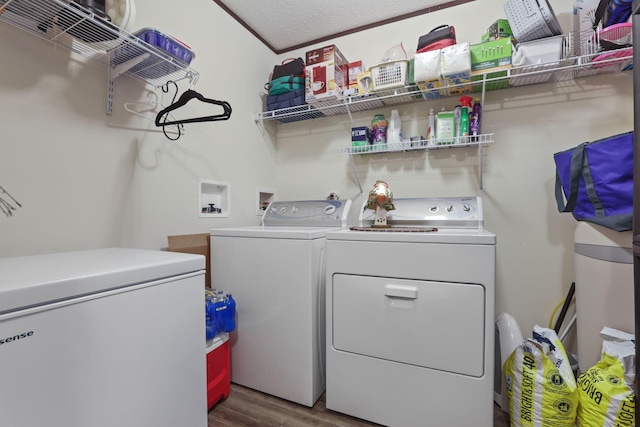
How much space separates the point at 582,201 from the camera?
54.6 inches

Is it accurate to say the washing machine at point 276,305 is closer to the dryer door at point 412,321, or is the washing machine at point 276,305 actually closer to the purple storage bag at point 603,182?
the dryer door at point 412,321

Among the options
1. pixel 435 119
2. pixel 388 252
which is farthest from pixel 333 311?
pixel 435 119

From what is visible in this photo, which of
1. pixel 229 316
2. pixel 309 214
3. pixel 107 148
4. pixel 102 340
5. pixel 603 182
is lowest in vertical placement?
pixel 229 316

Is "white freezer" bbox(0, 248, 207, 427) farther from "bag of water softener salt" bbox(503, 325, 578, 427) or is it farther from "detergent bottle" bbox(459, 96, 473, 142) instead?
"detergent bottle" bbox(459, 96, 473, 142)

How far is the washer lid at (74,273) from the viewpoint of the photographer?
2.21 feet

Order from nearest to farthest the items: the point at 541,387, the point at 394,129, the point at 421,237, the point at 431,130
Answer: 1. the point at 541,387
2. the point at 421,237
3. the point at 431,130
4. the point at 394,129

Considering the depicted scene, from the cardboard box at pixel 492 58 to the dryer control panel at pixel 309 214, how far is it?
1085mm

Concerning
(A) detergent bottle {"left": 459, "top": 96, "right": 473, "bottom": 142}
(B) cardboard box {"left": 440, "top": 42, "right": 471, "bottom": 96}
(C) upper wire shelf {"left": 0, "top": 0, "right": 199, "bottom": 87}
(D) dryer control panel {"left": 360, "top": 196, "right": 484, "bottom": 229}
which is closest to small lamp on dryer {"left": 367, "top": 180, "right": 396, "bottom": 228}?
(D) dryer control panel {"left": 360, "top": 196, "right": 484, "bottom": 229}

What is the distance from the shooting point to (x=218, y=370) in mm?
1591

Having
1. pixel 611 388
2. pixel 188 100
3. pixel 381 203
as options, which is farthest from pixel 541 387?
pixel 188 100

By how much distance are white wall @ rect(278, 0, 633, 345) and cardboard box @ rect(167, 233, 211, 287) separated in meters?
1.36

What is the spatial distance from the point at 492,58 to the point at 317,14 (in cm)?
125

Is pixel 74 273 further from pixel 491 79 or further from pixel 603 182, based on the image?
pixel 491 79

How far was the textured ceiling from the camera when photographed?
6.67ft
